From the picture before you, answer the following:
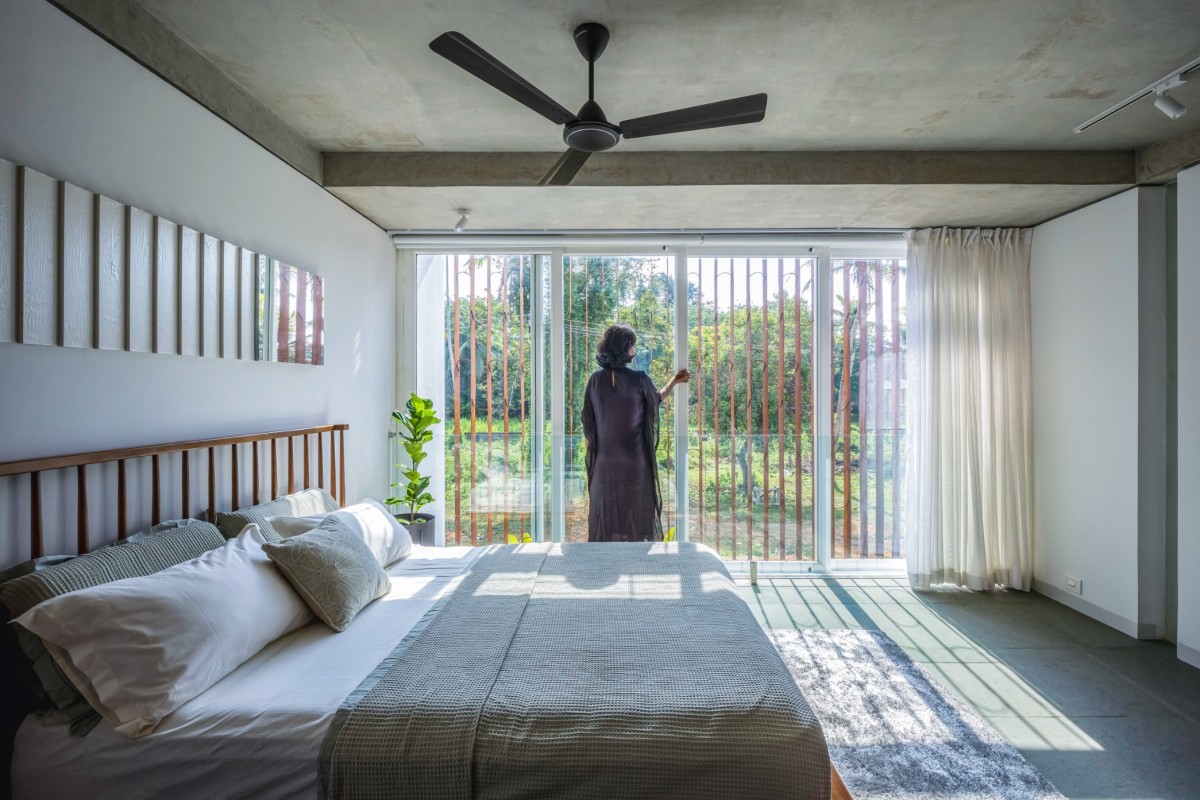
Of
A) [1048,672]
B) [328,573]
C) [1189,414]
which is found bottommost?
[1048,672]

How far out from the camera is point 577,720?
141 centimetres

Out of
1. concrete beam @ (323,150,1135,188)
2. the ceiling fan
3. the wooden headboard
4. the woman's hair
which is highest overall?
concrete beam @ (323,150,1135,188)

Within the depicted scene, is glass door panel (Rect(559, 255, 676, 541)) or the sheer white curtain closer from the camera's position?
the sheer white curtain

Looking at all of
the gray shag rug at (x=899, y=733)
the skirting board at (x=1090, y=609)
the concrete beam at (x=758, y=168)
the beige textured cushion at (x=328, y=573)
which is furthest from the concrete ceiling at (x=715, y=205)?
the gray shag rug at (x=899, y=733)

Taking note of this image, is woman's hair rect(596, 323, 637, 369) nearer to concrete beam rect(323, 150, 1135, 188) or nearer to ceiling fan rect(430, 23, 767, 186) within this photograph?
concrete beam rect(323, 150, 1135, 188)

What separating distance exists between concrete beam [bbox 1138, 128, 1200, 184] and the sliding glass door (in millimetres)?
1337

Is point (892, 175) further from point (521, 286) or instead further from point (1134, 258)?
point (521, 286)

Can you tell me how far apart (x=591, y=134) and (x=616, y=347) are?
1881 millimetres

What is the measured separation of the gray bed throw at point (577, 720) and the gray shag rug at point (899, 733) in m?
0.72

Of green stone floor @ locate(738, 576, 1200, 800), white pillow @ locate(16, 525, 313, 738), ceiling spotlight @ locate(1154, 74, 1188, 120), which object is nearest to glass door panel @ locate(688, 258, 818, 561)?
green stone floor @ locate(738, 576, 1200, 800)

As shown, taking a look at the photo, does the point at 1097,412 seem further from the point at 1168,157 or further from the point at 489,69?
the point at 489,69

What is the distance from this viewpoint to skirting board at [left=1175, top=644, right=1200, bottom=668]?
2.80 m

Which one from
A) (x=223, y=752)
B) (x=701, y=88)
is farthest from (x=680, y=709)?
(x=701, y=88)

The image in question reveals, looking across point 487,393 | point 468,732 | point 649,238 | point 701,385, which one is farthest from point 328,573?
point 649,238
